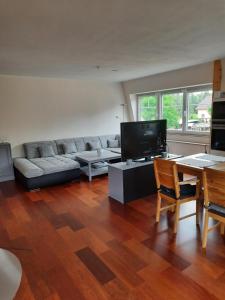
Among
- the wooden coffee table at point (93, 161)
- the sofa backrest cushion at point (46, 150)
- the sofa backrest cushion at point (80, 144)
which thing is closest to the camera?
the wooden coffee table at point (93, 161)

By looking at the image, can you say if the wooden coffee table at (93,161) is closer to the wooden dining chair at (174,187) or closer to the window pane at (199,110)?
the window pane at (199,110)

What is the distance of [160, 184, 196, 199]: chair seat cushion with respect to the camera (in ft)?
9.08

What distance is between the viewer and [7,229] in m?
2.88

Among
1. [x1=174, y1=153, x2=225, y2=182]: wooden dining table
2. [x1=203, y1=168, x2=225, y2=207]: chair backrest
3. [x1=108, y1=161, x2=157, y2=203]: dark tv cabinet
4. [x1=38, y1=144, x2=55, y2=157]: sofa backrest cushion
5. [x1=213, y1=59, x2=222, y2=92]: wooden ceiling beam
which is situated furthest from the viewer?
[x1=38, y1=144, x2=55, y2=157]: sofa backrest cushion

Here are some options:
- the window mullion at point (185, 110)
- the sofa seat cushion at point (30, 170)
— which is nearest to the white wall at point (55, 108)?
the sofa seat cushion at point (30, 170)

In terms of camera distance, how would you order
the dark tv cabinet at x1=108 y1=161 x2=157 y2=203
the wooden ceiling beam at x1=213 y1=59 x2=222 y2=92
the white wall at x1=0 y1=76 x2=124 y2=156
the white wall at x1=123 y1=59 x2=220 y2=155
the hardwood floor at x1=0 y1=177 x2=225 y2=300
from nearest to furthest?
the hardwood floor at x1=0 y1=177 x2=225 y2=300
the dark tv cabinet at x1=108 y1=161 x2=157 y2=203
the wooden ceiling beam at x1=213 y1=59 x2=222 y2=92
the white wall at x1=123 y1=59 x2=220 y2=155
the white wall at x1=0 y1=76 x2=124 y2=156

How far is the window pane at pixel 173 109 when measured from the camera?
5789 millimetres

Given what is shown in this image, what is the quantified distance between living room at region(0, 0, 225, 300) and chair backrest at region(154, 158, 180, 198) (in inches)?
0.6

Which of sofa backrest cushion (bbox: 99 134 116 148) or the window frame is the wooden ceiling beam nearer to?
the window frame

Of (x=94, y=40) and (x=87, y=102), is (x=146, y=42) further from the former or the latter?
(x=87, y=102)

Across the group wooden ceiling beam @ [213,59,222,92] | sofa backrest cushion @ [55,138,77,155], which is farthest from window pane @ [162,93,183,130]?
sofa backrest cushion @ [55,138,77,155]

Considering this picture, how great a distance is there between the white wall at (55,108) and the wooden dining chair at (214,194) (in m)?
A: 4.66

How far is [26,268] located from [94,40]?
285 cm

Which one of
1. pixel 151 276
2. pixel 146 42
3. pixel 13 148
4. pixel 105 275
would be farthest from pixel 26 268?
pixel 13 148
